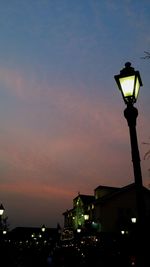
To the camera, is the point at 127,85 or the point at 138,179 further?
the point at 127,85

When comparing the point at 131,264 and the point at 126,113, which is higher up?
the point at 126,113

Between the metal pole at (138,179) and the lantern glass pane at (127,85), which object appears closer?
the metal pole at (138,179)

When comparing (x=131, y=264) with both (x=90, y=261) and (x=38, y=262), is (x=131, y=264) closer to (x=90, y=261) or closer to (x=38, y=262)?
(x=90, y=261)

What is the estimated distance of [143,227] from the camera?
5.04 m

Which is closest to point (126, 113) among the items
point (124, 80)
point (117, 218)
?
point (124, 80)

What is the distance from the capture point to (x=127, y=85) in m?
5.82

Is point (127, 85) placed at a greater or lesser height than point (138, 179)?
greater

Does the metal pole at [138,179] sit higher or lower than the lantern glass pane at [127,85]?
lower

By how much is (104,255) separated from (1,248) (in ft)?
16.9

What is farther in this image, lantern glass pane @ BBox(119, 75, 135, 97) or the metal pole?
lantern glass pane @ BBox(119, 75, 135, 97)

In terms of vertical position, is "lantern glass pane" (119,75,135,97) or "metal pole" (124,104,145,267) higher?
"lantern glass pane" (119,75,135,97)

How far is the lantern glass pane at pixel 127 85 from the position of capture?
5.77 meters

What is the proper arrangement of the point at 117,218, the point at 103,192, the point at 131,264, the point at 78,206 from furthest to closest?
1. the point at 78,206
2. the point at 103,192
3. the point at 117,218
4. the point at 131,264

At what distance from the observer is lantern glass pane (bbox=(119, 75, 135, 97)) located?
227 inches
